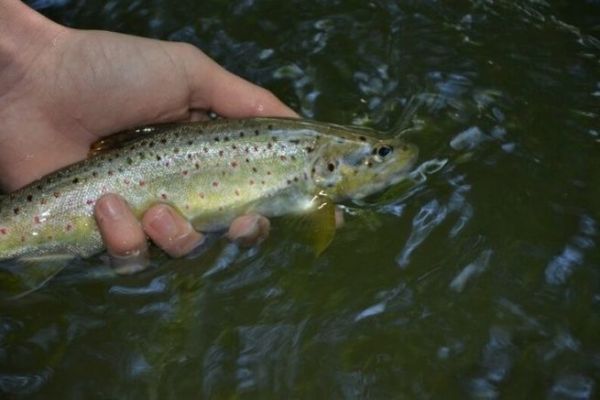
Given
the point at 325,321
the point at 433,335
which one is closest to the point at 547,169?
the point at 433,335

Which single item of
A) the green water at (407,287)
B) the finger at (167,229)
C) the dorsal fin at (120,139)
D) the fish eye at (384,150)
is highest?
the dorsal fin at (120,139)

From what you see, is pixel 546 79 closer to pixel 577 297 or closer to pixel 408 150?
pixel 408 150

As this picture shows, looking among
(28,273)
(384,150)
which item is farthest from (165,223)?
(384,150)

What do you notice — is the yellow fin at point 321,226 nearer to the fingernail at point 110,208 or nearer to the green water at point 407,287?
the green water at point 407,287

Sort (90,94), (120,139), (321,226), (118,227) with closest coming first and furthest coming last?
(118,227) → (321,226) → (120,139) → (90,94)

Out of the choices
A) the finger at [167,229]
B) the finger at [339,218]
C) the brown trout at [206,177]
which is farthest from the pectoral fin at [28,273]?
the finger at [339,218]

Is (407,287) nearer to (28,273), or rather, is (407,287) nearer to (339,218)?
(339,218)
